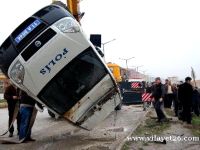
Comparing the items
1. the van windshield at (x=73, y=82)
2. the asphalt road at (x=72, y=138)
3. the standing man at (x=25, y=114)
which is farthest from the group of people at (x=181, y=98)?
the standing man at (x=25, y=114)

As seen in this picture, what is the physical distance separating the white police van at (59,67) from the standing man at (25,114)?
3.22ft

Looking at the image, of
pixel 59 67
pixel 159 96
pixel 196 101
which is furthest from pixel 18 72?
pixel 196 101

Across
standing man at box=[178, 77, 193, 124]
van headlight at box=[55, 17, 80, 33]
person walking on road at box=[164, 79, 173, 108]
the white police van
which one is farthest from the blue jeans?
person walking on road at box=[164, 79, 173, 108]

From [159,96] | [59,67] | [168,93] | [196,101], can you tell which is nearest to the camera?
[59,67]

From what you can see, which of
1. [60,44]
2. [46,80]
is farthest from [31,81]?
[60,44]

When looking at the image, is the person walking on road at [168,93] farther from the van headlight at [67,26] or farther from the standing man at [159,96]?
the van headlight at [67,26]

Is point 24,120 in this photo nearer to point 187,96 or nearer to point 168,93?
point 187,96

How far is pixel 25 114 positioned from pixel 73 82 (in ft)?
5.73

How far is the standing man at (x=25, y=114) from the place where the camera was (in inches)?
455

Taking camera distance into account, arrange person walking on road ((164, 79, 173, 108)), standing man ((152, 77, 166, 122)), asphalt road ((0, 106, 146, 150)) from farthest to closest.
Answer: person walking on road ((164, 79, 173, 108))
standing man ((152, 77, 166, 122))
asphalt road ((0, 106, 146, 150))

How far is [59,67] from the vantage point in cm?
1038

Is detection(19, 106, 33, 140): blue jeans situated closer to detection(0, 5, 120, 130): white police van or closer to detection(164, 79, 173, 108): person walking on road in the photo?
detection(0, 5, 120, 130): white police van

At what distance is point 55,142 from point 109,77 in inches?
85.6

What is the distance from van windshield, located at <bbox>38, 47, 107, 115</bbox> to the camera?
34.6 feet
